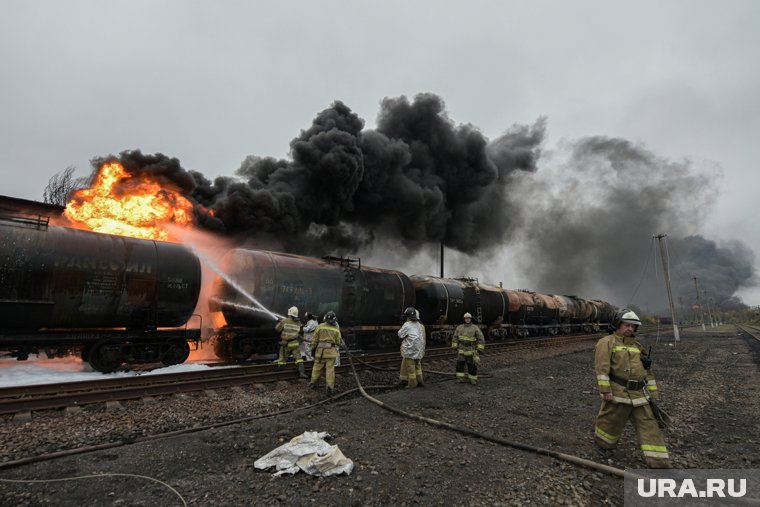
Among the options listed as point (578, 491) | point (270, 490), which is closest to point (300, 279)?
point (270, 490)

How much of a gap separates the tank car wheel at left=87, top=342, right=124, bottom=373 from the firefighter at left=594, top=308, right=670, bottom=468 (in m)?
9.78

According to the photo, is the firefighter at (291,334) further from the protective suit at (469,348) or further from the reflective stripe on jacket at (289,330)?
the protective suit at (469,348)

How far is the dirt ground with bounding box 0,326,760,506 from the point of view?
3844 mm

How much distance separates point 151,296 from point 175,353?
1676 millimetres

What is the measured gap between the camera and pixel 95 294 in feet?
28.3

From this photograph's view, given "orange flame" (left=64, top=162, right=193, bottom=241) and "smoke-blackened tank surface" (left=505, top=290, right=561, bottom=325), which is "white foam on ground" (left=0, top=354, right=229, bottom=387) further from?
"smoke-blackened tank surface" (left=505, top=290, right=561, bottom=325)

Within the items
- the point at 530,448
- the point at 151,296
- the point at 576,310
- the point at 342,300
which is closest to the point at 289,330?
the point at 151,296

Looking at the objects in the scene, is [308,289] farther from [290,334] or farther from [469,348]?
[469,348]

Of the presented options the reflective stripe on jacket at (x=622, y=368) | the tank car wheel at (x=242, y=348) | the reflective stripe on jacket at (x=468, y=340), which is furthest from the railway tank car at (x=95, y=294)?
the reflective stripe on jacket at (x=622, y=368)

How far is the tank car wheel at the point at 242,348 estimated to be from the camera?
11203 millimetres

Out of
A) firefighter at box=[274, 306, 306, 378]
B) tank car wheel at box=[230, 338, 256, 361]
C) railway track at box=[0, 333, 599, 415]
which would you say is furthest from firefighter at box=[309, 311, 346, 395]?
tank car wheel at box=[230, 338, 256, 361]

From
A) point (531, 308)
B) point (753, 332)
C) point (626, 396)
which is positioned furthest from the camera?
point (753, 332)

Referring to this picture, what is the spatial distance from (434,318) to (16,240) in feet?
46.0

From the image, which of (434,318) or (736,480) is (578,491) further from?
(434,318)
